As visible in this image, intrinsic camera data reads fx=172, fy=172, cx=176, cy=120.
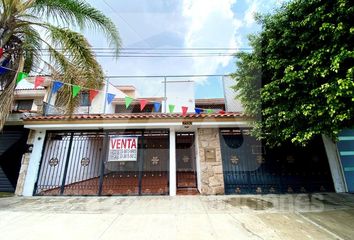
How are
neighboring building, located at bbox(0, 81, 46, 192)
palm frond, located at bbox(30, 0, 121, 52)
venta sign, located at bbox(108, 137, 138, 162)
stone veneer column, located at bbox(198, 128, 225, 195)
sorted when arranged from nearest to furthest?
palm frond, located at bbox(30, 0, 121, 52), stone veneer column, located at bbox(198, 128, 225, 195), venta sign, located at bbox(108, 137, 138, 162), neighboring building, located at bbox(0, 81, 46, 192)

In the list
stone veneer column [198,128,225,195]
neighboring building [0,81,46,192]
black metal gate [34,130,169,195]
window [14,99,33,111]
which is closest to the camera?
→ stone veneer column [198,128,225,195]

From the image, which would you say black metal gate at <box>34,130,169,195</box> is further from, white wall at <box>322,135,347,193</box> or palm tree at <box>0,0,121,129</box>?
white wall at <box>322,135,347,193</box>

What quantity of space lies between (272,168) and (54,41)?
28.8 ft

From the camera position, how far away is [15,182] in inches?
275

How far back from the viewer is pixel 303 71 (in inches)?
154

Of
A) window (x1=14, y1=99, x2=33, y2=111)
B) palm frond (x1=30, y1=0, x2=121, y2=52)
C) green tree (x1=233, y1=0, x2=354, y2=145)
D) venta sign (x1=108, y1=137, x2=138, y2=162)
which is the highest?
palm frond (x1=30, y1=0, x2=121, y2=52)

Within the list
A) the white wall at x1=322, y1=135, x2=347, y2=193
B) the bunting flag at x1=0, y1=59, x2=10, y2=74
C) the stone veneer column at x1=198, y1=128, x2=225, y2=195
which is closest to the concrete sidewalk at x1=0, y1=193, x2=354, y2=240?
the stone veneer column at x1=198, y1=128, x2=225, y2=195

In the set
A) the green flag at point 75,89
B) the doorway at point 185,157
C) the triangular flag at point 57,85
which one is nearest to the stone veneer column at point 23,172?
the triangular flag at point 57,85

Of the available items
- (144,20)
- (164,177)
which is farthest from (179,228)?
(144,20)

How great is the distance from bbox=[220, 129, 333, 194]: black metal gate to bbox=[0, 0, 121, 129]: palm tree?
5.68m

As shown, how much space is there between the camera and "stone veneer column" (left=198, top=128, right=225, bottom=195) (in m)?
6.36

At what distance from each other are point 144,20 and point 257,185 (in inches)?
353

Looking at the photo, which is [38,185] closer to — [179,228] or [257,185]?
[179,228]

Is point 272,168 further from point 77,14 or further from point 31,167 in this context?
point 31,167
